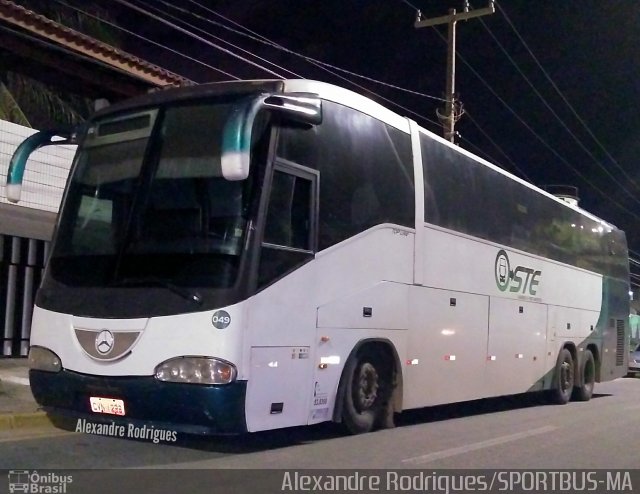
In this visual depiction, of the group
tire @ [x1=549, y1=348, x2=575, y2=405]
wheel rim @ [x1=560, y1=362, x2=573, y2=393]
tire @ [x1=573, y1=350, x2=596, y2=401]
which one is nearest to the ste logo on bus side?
tire @ [x1=549, y1=348, x2=575, y2=405]

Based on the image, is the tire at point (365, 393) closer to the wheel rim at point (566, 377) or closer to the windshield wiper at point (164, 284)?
the windshield wiper at point (164, 284)

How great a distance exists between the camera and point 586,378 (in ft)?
60.3

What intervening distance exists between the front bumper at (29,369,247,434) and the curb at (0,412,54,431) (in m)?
1.58

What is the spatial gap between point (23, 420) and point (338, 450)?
3.53 meters

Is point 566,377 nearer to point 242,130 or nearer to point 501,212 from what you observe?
point 501,212

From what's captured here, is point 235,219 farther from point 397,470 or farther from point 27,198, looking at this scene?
point 27,198

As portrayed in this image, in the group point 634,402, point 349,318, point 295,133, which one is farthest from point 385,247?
point 634,402

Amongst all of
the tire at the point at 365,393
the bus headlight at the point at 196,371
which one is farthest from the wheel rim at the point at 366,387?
the bus headlight at the point at 196,371

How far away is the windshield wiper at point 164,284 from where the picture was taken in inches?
298

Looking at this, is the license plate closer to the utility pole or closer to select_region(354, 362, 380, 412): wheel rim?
select_region(354, 362, 380, 412): wheel rim

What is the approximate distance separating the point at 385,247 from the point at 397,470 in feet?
9.61

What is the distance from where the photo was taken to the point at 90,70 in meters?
14.6

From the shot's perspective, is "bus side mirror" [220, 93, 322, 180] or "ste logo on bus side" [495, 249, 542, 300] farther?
"ste logo on bus side" [495, 249, 542, 300]

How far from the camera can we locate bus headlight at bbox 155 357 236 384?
24.5ft
